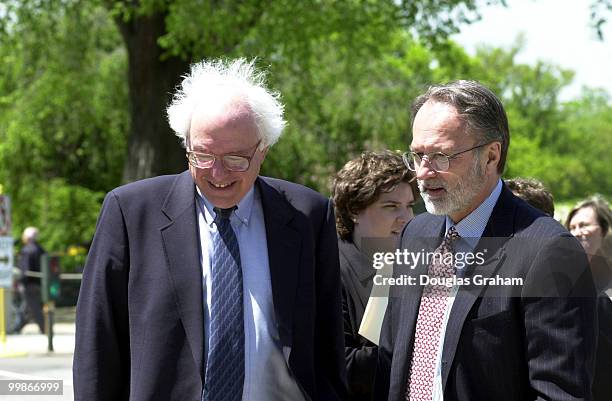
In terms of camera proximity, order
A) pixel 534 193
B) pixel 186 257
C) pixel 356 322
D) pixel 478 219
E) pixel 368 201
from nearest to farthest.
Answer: pixel 478 219 → pixel 186 257 → pixel 356 322 → pixel 368 201 → pixel 534 193

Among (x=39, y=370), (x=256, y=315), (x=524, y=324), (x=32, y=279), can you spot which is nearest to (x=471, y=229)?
(x=524, y=324)

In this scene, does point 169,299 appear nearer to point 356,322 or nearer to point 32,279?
point 356,322

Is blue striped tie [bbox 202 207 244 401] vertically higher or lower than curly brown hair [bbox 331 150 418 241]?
lower

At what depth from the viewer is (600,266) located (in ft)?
17.1

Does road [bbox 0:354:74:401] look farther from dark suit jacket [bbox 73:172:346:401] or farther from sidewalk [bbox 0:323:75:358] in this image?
dark suit jacket [bbox 73:172:346:401]

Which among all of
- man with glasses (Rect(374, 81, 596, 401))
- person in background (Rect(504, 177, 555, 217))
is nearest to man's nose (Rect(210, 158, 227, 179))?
man with glasses (Rect(374, 81, 596, 401))

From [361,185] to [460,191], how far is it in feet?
4.23

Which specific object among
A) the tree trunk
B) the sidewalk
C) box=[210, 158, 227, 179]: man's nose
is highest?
the tree trunk

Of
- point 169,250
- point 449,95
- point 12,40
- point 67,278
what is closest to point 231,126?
point 169,250

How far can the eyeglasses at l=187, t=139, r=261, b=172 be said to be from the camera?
11.8 ft

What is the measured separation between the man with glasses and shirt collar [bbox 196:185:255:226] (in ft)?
1.76

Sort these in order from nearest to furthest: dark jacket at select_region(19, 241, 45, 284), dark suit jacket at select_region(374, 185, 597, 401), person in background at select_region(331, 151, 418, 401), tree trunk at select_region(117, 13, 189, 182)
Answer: dark suit jacket at select_region(374, 185, 597, 401) → person in background at select_region(331, 151, 418, 401) → tree trunk at select_region(117, 13, 189, 182) → dark jacket at select_region(19, 241, 45, 284)

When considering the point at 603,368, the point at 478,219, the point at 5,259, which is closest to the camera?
the point at 478,219

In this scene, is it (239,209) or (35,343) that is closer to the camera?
(239,209)
